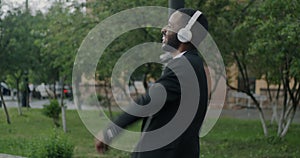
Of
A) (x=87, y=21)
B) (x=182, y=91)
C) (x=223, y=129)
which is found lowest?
(x=223, y=129)

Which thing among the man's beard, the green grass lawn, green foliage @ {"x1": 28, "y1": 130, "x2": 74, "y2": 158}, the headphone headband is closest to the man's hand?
the man's beard

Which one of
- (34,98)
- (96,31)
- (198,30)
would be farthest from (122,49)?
(34,98)

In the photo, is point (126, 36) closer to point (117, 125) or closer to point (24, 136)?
point (24, 136)

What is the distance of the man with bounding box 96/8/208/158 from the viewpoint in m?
2.38

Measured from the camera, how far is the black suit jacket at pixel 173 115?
7.78 feet

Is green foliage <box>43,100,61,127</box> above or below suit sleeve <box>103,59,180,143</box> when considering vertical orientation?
below

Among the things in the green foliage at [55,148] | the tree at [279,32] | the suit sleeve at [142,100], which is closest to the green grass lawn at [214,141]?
the green foliage at [55,148]

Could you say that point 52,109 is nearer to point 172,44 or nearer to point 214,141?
point 214,141

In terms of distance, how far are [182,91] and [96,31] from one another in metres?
1.60

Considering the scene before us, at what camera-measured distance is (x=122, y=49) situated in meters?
9.31

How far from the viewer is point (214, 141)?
35.3 feet

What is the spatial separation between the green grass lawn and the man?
16.2 ft

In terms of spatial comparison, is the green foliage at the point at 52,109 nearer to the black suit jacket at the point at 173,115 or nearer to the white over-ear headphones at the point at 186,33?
the black suit jacket at the point at 173,115

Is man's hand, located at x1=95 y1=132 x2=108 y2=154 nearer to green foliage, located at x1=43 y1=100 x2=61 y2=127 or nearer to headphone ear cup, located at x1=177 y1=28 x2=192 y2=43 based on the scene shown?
headphone ear cup, located at x1=177 y1=28 x2=192 y2=43
